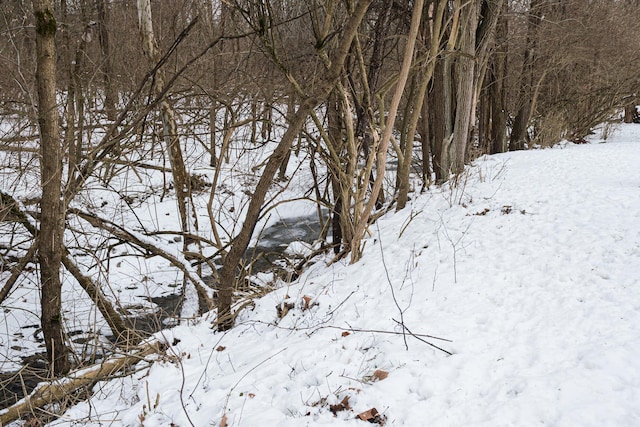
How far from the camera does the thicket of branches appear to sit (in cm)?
450

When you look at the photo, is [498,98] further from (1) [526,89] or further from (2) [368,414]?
(2) [368,414]

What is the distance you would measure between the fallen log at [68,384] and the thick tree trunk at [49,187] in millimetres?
219

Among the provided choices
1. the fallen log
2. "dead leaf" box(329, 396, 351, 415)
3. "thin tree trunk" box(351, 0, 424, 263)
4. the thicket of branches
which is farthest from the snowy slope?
the thicket of branches

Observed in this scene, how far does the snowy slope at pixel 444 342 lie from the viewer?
2.88 m

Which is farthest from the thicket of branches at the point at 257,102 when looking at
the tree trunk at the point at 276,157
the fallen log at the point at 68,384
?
the fallen log at the point at 68,384

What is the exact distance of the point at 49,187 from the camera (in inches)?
168

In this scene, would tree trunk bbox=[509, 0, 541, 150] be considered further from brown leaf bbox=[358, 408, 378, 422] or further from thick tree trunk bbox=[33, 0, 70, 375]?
brown leaf bbox=[358, 408, 378, 422]

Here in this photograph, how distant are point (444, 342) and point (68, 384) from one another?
326 centimetres

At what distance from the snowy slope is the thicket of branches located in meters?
0.73

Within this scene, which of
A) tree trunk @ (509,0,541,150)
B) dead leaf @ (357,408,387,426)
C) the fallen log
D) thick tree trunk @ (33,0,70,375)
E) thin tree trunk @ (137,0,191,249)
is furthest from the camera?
tree trunk @ (509,0,541,150)

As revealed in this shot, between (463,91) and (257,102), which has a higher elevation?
(463,91)

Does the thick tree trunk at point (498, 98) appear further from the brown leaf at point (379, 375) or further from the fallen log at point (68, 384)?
the fallen log at point (68, 384)

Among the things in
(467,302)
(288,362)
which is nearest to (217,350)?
(288,362)

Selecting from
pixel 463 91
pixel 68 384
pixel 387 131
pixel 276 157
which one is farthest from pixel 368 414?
pixel 463 91
